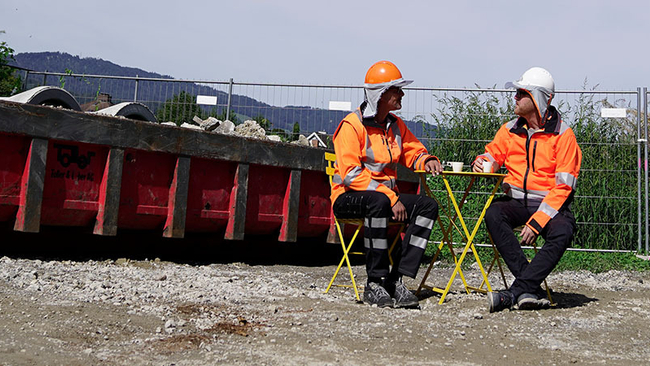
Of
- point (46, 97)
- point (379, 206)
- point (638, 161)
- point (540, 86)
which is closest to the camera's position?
point (379, 206)

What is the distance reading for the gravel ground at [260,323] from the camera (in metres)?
3.29

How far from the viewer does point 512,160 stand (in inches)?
213

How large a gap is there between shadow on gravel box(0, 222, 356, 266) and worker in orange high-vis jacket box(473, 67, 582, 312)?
2.75 metres

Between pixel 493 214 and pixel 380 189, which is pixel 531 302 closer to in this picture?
pixel 493 214

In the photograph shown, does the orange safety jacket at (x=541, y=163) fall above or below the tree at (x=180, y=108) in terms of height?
below

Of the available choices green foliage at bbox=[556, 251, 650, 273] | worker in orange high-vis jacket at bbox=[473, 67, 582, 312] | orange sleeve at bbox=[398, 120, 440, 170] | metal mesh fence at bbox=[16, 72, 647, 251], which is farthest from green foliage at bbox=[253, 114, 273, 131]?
worker in orange high-vis jacket at bbox=[473, 67, 582, 312]

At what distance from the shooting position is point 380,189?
5.06 meters

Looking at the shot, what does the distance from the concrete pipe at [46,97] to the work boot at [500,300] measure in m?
5.03

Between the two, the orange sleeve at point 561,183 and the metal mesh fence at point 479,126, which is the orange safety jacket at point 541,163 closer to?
the orange sleeve at point 561,183

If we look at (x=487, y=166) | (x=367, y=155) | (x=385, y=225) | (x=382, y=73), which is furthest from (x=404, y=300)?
(x=382, y=73)

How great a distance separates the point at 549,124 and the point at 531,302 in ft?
4.74

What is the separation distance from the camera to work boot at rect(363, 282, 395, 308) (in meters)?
4.80

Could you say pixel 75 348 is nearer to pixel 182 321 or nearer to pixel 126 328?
pixel 126 328

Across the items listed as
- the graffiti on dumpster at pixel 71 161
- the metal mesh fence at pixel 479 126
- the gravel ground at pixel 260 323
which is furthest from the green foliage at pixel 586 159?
the graffiti on dumpster at pixel 71 161
